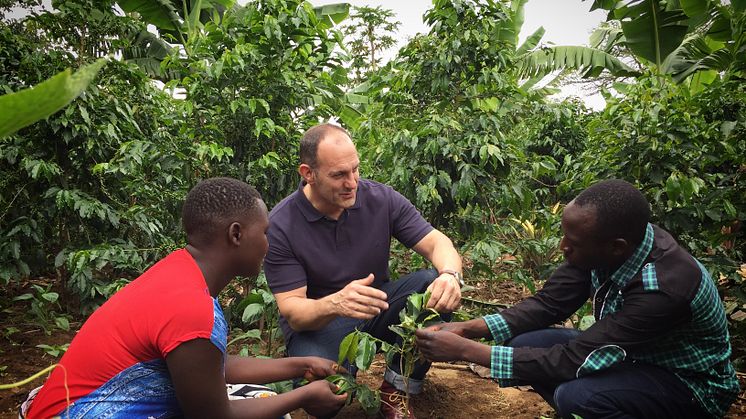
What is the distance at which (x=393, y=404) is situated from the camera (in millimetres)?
2648

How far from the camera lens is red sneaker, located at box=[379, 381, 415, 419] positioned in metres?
2.56

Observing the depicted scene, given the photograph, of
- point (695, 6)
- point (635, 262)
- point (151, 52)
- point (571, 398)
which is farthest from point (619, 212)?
point (151, 52)

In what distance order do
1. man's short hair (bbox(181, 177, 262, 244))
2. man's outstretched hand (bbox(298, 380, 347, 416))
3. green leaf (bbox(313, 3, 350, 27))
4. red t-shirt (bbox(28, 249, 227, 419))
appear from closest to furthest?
red t-shirt (bbox(28, 249, 227, 419)) < man's short hair (bbox(181, 177, 262, 244)) < man's outstretched hand (bbox(298, 380, 347, 416)) < green leaf (bbox(313, 3, 350, 27))

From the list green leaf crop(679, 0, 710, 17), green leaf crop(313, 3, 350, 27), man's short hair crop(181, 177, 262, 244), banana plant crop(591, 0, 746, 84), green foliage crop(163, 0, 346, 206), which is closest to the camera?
man's short hair crop(181, 177, 262, 244)

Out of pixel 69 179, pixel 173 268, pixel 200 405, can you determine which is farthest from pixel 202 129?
pixel 200 405

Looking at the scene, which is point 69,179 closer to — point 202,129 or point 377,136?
point 202,129

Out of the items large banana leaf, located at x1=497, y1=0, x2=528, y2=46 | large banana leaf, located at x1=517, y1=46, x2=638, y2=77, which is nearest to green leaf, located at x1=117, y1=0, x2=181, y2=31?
large banana leaf, located at x1=497, y1=0, x2=528, y2=46

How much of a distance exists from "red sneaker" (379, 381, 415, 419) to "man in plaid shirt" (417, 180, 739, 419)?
47cm

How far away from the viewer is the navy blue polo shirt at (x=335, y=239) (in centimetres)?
260

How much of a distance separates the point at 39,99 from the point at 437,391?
9.71ft

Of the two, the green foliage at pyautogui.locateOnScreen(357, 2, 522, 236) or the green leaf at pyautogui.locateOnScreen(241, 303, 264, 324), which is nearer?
the green leaf at pyautogui.locateOnScreen(241, 303, 264, 324)

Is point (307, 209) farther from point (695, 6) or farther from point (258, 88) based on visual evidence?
point (695, 6)

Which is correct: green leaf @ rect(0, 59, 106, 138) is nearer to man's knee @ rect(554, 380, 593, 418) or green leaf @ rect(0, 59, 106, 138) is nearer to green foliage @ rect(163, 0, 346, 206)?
man's knee @ rect(554, 380, 593, 418)

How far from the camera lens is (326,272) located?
8.77 ft
